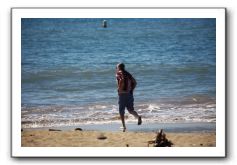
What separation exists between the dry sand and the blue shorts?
241mm

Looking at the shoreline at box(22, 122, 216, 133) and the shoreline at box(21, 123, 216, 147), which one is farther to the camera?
the shoreline at box(22, 122, 216, 133)

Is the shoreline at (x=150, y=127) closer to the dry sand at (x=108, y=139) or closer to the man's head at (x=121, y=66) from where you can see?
the dry sand at (x=108, y=139)

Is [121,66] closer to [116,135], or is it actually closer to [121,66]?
[121,66]

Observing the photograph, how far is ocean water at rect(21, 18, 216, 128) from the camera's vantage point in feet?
65.2

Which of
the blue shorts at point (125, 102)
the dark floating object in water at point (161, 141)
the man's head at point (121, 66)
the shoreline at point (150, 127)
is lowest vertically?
the dark floating object in water at point (161, 141)

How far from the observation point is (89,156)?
1978 cm

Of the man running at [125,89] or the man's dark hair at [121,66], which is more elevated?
the man's dark hair at [121,66]

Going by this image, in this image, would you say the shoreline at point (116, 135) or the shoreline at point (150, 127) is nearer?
the shoreline at point (116, 135)

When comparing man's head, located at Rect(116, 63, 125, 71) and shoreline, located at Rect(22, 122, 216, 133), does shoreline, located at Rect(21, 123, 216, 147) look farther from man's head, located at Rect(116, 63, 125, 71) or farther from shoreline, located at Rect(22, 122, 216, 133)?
man's head, located at Rect(116, 63, 125, 71)

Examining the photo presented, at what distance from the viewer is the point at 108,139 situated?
19.9 m

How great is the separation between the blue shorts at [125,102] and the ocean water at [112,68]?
55 mm

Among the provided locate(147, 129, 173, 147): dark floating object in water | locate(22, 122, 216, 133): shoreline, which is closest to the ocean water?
locate(22, 122, 216, 133): shoreline

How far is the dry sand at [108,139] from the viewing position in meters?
19.8

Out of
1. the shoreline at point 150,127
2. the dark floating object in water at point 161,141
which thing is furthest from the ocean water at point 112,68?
the dark floating object in water at point 161,141
